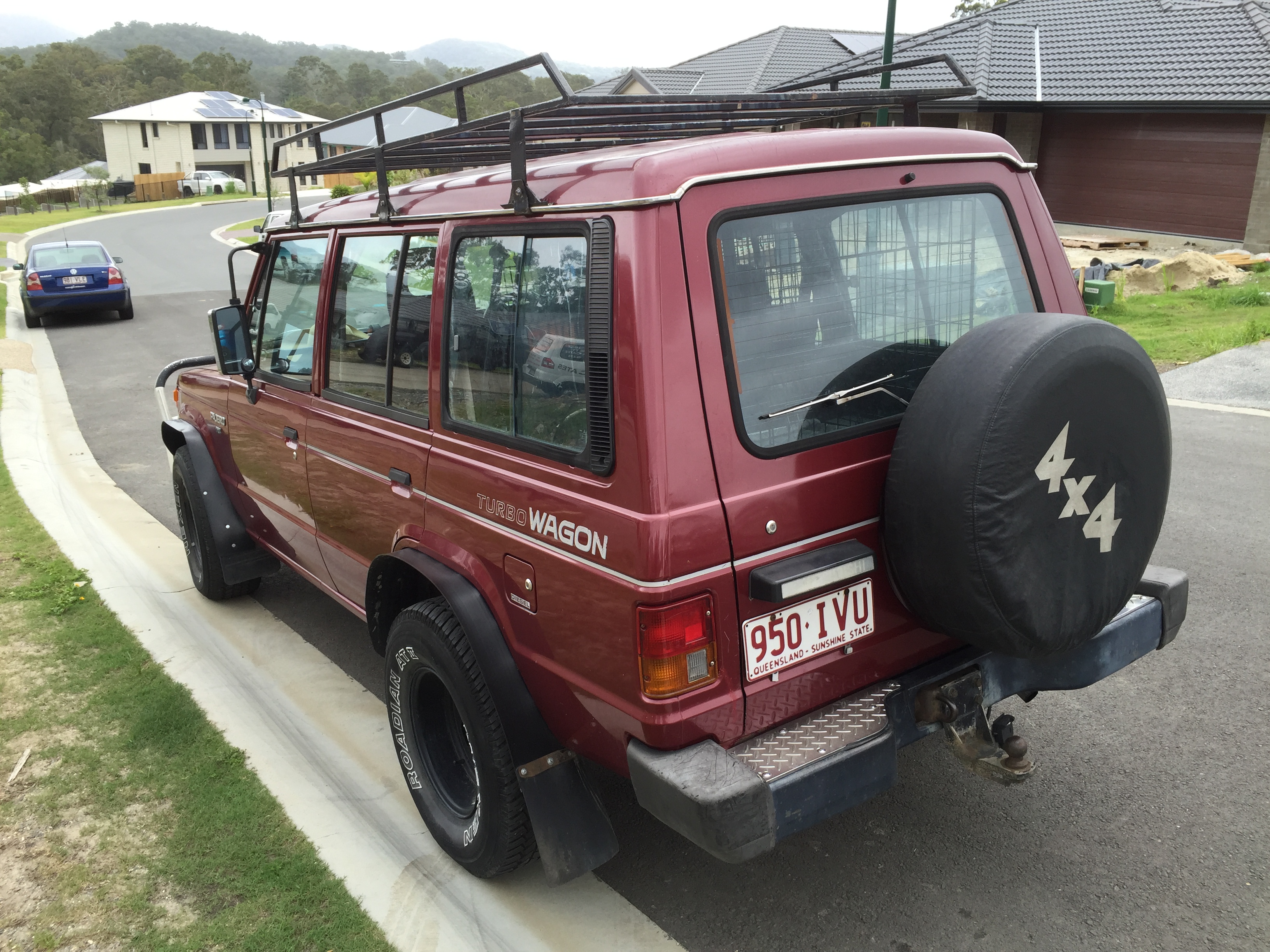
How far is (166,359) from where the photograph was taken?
13.5 metres

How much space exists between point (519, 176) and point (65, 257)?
58.4 feet

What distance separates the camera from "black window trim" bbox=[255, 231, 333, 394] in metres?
3.97

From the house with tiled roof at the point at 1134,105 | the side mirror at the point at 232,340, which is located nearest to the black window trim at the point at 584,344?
the side mirror at the point at 232,340

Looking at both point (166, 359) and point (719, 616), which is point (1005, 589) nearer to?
point (719, 616)

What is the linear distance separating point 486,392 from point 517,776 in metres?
1.12

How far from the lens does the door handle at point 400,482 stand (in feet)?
10.8

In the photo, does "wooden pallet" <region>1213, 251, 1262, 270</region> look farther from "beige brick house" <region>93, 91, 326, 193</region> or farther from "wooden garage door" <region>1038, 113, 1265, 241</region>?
"beige brick house" <region>93, 91, 326, 193</region>

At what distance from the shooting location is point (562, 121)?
3.36m

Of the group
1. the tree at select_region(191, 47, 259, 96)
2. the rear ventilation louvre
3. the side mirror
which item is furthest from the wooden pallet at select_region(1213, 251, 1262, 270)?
the tree at select_region(191, 47, 259, 96)

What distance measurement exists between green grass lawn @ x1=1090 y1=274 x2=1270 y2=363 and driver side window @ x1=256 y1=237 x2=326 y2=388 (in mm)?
8346

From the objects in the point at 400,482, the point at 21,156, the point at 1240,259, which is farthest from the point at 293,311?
the point at 21,156

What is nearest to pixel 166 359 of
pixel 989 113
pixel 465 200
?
pixel 465 200

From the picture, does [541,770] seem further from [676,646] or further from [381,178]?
[381,178]

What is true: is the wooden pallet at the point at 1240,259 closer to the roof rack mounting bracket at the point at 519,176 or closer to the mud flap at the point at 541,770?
the roof rack mounting bracket at the point at 519,176
